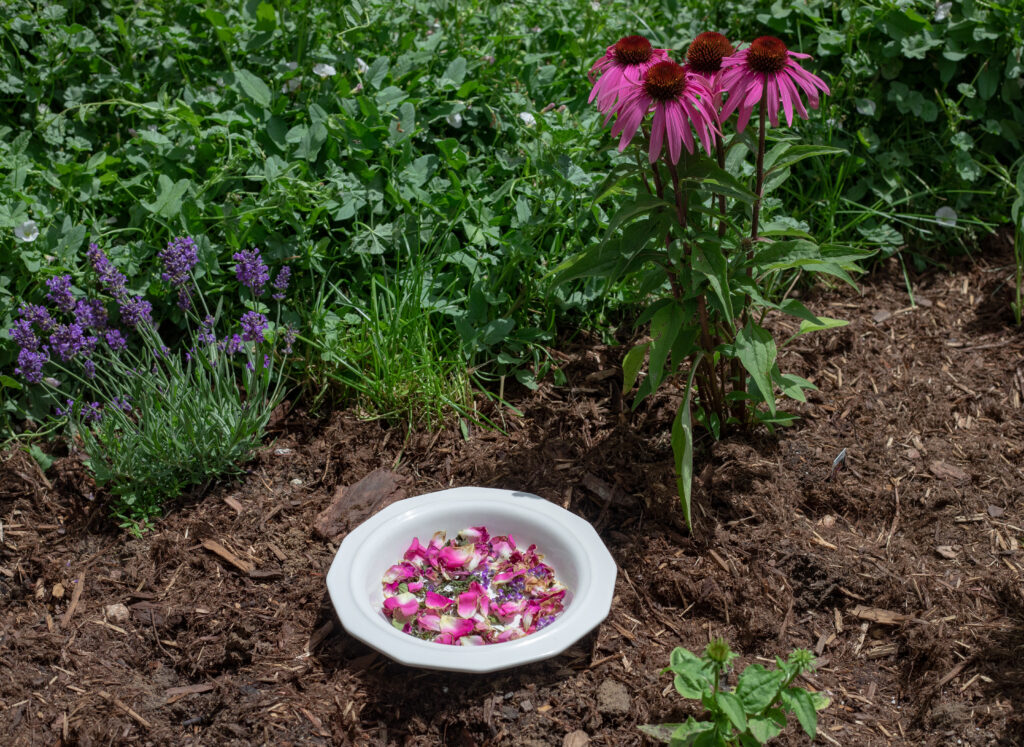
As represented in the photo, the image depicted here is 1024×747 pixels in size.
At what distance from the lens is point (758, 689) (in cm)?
157

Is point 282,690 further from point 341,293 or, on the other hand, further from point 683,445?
point 341,293

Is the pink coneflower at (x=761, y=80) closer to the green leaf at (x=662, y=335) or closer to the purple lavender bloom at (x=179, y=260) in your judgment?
the green leaf at (x=662, y=335)

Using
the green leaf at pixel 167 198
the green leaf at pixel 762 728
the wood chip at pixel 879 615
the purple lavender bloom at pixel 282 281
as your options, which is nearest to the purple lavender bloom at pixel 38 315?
the green leaf at pixel 167 198

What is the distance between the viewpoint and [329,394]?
2.62m

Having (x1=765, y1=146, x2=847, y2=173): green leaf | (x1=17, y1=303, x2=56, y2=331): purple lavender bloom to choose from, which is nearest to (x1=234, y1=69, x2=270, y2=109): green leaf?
(x1=17, y1=303, x2=56, y2=331): purple lavender bloom

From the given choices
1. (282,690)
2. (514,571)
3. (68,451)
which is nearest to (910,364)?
(514,571)

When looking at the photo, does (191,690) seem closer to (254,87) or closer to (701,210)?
(701,210)

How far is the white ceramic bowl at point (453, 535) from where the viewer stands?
5.76 feet

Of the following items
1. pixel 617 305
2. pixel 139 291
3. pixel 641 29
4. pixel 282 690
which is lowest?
pixel 282 690

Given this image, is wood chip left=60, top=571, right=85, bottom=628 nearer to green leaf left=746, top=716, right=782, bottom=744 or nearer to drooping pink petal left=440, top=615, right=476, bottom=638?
drooping pink petal left=440, top=615, right=476, bottom=638

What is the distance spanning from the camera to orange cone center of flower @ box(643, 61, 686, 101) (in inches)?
69.5

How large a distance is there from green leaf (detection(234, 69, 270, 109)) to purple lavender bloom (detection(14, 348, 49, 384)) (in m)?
1.01

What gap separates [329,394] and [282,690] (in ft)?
3.08

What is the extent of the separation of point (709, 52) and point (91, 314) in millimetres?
1658
